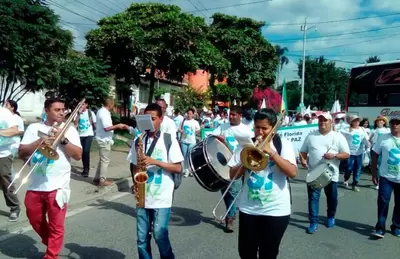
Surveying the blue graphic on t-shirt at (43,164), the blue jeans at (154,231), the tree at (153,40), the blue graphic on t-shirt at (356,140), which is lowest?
the blue jeans at (154,231)

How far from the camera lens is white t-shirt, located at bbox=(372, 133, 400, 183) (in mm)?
6402

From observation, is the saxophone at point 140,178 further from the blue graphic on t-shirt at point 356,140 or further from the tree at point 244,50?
the tree at point 244,50

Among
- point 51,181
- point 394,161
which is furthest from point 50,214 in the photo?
point 394,161

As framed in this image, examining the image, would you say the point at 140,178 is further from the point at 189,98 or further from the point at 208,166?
the point at 189,98

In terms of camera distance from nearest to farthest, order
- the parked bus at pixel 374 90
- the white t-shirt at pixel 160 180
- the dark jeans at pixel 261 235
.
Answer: the dark jeans at pixel 261 235 → the white t-shirt at pixel 160 180 → the parked bus at pixel 374 90

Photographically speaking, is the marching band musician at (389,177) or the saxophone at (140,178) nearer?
the saxophone at (140,178)

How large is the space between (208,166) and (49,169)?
2.11 metres


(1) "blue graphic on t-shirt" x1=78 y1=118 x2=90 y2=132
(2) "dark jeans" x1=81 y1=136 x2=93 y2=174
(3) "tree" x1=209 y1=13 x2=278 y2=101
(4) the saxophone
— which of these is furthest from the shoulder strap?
(3) "tree" x1=209 y1=13 x2=278 y2=101

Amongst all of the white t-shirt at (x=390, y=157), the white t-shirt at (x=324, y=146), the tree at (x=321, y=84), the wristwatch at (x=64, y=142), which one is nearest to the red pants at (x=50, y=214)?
the wristwatch at (x=64, y=142)

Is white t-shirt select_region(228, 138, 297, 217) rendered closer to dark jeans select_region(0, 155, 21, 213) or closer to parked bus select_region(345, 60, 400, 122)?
dark jeans select_region(0, 155, 21, 213)

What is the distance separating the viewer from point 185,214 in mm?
7371

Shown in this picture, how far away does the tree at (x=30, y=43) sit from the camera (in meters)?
9.56

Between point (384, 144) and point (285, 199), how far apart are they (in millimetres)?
3543

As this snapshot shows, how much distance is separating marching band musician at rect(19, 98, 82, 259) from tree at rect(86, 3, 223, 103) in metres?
16.7
